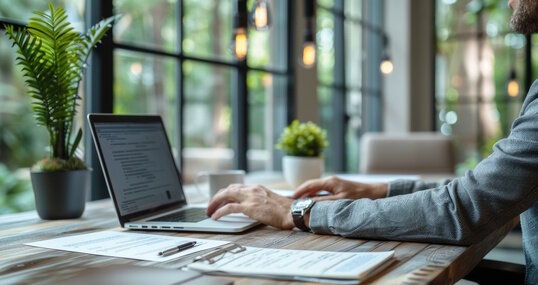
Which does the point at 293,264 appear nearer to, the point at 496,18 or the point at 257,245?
the point at 257,245

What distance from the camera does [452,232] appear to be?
1.10m

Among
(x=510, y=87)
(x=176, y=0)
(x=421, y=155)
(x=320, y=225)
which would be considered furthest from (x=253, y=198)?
(x=510, y=87)

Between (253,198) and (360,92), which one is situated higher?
(360,92)

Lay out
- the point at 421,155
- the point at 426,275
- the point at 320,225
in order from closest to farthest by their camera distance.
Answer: the point at 426,275, the point at 320,225, the point at 421,155

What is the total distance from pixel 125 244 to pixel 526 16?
1.08 meters

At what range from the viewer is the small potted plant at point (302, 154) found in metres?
2.04

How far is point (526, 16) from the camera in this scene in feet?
4.32

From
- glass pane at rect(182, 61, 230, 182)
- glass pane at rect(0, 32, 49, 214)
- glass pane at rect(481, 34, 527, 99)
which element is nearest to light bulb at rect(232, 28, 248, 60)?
glass pane at rect(481, 34, 527, 99)

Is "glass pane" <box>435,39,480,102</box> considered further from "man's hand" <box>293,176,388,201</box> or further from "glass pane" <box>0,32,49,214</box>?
"man's hand" <box>293,176,388,201</box>

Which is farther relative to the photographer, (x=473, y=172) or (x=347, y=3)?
(x=347, y=3)

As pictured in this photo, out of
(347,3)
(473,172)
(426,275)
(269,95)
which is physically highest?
(347,3)

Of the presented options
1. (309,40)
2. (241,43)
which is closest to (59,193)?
(241,43)

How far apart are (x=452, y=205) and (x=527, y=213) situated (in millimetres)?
322

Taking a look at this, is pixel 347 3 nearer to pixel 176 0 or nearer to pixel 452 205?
pixel 176 0
